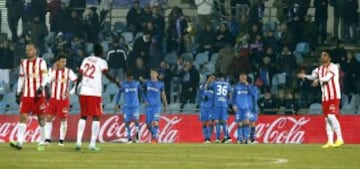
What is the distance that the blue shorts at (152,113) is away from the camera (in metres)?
30.3

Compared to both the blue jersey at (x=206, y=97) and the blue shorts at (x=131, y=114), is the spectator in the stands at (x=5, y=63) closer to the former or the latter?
the blue shorts at (x=131, y=114)

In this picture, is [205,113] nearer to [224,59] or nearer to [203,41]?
[224,59]

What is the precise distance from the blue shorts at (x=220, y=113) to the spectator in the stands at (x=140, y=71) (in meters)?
3.20

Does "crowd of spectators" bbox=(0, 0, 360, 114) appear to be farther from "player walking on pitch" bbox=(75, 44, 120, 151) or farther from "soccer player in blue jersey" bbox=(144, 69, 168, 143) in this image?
"player walking on pitch" bbox=(75, 44, 120, 151)

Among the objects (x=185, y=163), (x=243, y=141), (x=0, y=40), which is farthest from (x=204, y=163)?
(x=0, y=40)

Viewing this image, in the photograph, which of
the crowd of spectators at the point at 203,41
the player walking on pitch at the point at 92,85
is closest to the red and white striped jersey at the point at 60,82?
the player walking on pitch at the point at 92,85

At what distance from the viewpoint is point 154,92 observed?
30438mm

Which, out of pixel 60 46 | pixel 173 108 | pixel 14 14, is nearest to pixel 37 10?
pixel 14 14

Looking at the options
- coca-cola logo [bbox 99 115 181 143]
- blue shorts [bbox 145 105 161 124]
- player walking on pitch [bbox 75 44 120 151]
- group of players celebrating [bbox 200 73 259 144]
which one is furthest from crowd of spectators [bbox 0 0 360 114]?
player walking on pitch [bbox 75 44 120 151]

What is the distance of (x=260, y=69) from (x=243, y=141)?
3349 mm

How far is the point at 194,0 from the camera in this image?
118 feet

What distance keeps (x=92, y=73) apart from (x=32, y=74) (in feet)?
5.42

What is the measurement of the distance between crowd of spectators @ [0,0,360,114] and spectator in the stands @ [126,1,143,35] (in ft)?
0.11

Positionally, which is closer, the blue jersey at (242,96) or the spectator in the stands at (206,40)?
the blue jersey at (242,96)
